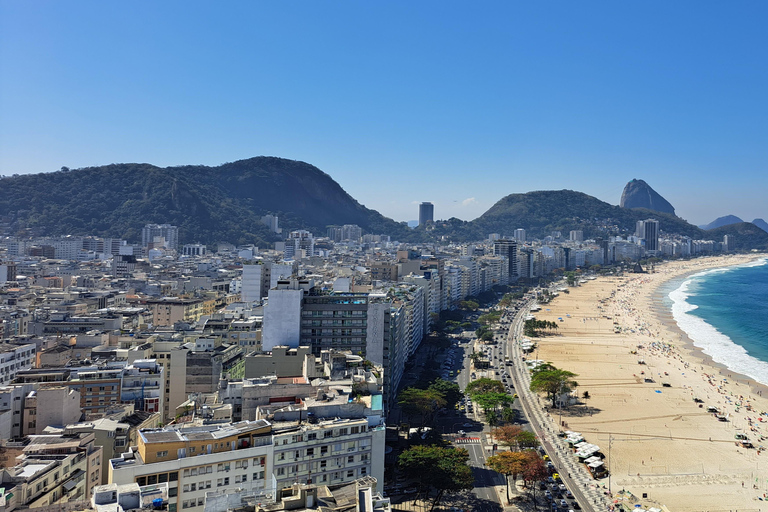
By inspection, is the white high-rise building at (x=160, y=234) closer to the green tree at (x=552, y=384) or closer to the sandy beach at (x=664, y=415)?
the sandy beach at (x=664, y=415)

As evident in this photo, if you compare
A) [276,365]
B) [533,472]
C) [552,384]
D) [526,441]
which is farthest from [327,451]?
[552,384]

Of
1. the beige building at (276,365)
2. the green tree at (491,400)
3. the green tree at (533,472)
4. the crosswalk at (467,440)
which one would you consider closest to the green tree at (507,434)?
the crosswalk at (467,440)

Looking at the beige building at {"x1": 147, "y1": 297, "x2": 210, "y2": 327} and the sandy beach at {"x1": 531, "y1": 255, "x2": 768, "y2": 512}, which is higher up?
the beige building at {"x1": 147, "y1": 297, "x2": 210, "y2": 327}

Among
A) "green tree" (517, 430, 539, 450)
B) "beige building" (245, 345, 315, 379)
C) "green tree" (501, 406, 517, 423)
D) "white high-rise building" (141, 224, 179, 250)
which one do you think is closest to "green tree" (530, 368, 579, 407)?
"green tree" (501, 406, 517, 423)

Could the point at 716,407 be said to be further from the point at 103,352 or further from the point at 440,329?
the point at 103,352

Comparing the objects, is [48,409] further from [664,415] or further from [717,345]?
[717,345]

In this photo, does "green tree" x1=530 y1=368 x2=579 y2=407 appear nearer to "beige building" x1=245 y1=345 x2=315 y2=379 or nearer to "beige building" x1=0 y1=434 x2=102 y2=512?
"beige building" x1=245 y1=345 x2=315 y2=379
